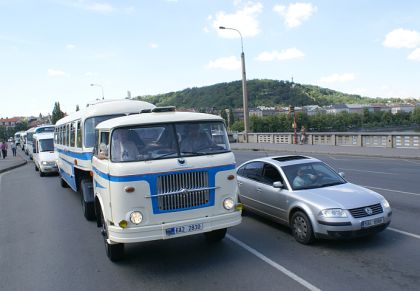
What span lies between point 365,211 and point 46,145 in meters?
20.3

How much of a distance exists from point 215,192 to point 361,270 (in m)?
2.38

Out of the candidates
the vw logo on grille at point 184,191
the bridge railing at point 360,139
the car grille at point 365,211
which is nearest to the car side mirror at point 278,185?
the car grille at point 365,211

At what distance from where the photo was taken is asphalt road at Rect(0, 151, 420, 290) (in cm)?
557

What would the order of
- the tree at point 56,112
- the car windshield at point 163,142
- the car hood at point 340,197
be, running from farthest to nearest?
the tree at point 56,112
the car hood at point 340,197
the car windshield at point 163,142

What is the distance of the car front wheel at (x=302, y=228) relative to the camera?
23.0 ft

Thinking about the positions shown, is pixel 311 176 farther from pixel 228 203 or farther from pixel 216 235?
pixel 228 203

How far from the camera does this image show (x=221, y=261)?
21.4 feet

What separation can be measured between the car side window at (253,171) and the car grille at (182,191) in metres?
3.01

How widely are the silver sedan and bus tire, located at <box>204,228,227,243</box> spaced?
124cm

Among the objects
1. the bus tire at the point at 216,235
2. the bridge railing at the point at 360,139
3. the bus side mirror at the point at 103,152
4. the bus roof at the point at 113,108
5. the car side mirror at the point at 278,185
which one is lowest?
the bridge railing at the point at 360,139

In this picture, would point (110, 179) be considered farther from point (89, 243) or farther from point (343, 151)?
point (343, 151)

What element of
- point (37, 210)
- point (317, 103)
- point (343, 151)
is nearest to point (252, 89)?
point (317, 103)

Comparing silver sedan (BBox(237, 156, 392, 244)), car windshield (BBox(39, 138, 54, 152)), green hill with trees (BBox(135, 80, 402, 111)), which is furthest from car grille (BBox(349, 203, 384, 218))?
green hill with trees (BBox(135, 80, 402, 111))

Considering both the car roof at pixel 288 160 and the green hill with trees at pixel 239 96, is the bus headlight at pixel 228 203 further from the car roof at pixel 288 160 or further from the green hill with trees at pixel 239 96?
the green hill with trees at pixel 239 96
